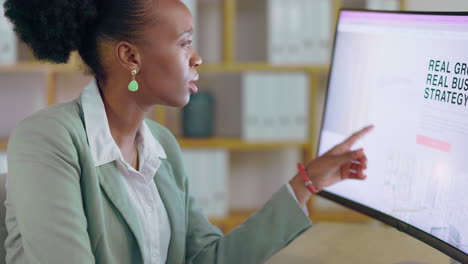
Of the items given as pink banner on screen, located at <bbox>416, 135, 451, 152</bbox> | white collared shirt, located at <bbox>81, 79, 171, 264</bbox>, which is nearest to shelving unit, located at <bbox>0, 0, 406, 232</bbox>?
white collared shirt, located at <bbox>81, 79, 171, 264</bbox>

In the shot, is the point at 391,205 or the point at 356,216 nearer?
the point at 391,205

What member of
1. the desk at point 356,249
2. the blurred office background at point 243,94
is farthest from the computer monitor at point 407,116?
the blurred office background at point 243,94

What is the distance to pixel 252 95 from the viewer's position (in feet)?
10.6

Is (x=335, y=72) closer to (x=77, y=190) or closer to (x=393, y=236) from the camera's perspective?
(x=393, y=236)

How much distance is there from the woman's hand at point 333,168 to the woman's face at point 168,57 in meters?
0.31

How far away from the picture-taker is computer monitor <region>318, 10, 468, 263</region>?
1.05 m

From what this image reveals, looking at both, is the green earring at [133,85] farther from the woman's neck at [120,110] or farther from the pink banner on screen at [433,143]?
the pink banner on screen at [433,143]

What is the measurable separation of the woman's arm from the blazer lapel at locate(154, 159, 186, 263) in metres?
0.26

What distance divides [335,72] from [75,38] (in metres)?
0.55

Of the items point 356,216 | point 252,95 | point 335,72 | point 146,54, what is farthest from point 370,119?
point 356,216

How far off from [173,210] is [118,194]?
0.17 metres

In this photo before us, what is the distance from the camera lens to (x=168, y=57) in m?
1.32

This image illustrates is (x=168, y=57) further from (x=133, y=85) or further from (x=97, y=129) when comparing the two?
(x=97, y=129)

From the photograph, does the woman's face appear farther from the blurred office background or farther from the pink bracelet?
the blurred office background
